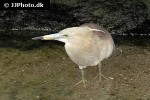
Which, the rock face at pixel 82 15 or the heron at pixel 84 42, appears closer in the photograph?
the heron at pixel 84 42

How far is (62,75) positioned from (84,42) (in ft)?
3.81

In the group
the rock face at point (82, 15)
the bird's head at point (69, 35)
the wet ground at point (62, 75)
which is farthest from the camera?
the rock face at point (82, 15)

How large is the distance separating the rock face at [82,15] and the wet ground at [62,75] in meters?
0.76

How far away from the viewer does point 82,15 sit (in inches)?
279

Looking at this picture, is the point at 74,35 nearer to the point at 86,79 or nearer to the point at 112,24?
the point at 86,79

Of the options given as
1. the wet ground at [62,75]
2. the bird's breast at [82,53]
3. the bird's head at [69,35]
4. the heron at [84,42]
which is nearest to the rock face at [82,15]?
the wet ground at [62,75]

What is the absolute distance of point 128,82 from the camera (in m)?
5.16

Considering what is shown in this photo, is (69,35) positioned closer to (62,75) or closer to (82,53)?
(82,53)

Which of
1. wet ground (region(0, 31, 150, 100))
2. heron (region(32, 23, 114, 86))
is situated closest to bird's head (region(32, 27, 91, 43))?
heron (region(32, 23, 114, 86))

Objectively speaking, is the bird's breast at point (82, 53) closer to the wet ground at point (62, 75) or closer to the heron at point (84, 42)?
the heron at point (84, 42)

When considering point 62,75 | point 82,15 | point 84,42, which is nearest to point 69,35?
point 84,42

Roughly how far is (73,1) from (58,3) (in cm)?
28

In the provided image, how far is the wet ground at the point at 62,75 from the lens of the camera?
15.9 feet

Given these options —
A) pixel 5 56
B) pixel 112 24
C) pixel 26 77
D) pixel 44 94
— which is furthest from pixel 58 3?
pixel 44 94
